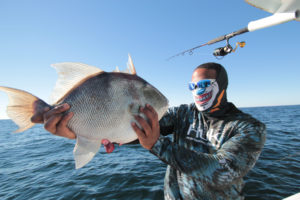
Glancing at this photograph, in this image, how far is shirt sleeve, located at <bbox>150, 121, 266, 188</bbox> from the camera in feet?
4.72

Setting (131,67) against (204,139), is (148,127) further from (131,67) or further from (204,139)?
(204,139)

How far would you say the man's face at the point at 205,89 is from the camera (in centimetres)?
231

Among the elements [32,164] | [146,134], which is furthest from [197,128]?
[32,164]

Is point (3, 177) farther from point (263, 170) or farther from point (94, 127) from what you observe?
point (263, 170)

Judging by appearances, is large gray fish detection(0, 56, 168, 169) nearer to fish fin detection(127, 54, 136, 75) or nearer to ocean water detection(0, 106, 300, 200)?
fish fin detection(127, 54, 136, 75)

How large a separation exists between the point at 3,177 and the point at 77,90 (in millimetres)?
9138

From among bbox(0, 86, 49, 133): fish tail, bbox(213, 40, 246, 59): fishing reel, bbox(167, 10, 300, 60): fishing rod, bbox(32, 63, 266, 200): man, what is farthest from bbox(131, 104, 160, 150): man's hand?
bbox(213, 40, 246, 59): fishing reel

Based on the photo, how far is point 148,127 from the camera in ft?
5.02

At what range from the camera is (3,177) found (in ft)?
23.6

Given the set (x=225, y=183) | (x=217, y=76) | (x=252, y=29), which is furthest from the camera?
(x=252, y=29)

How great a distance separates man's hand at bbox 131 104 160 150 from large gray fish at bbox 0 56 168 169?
0.06 metres

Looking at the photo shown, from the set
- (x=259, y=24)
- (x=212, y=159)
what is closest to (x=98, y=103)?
(x=212, y=159)

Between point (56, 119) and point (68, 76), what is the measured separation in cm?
46

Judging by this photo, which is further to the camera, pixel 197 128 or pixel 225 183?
pixel 197 128
